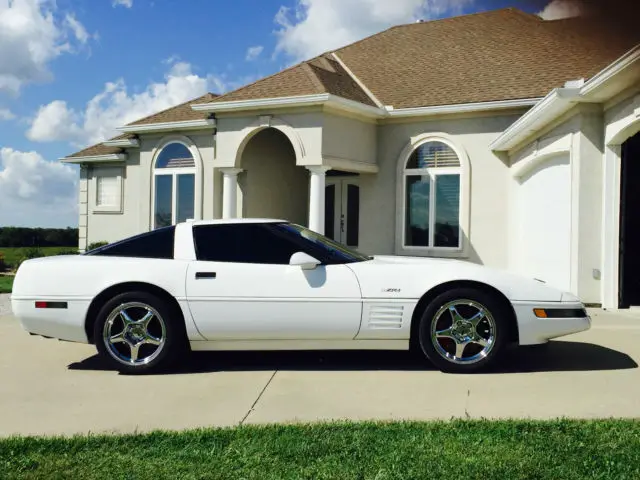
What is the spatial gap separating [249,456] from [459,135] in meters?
12.6

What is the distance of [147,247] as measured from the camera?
5.77 meters

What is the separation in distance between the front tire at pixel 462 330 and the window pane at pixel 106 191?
56.7 feet

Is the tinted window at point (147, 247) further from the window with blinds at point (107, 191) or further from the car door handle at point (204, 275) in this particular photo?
the window with blinds at point (107, 191)

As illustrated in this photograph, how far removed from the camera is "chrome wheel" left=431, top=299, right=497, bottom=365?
210 inches

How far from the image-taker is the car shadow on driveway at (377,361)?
5.58m

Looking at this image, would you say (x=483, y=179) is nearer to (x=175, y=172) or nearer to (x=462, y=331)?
(x=175, y=172)

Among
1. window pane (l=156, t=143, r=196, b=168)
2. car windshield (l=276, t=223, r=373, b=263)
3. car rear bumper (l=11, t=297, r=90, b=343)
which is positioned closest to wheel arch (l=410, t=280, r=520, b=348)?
car windshield (l=276, t=223, r=373, b=263)

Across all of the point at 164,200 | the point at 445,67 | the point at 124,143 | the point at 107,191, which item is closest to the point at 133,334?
the point at 164,200

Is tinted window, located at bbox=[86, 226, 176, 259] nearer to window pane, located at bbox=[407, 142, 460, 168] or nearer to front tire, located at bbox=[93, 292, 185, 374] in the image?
front tire, located at bbox=[93, 292, 185, 374]

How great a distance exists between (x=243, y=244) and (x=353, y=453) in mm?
2693

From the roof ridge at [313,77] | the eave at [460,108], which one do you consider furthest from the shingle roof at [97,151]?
the eave at [460,108]

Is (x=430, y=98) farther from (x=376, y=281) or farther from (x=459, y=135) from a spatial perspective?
(x=376, y=281)

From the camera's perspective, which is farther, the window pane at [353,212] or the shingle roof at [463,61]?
the window pane at [353,212]

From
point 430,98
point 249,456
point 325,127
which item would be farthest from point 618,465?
point 430,98
